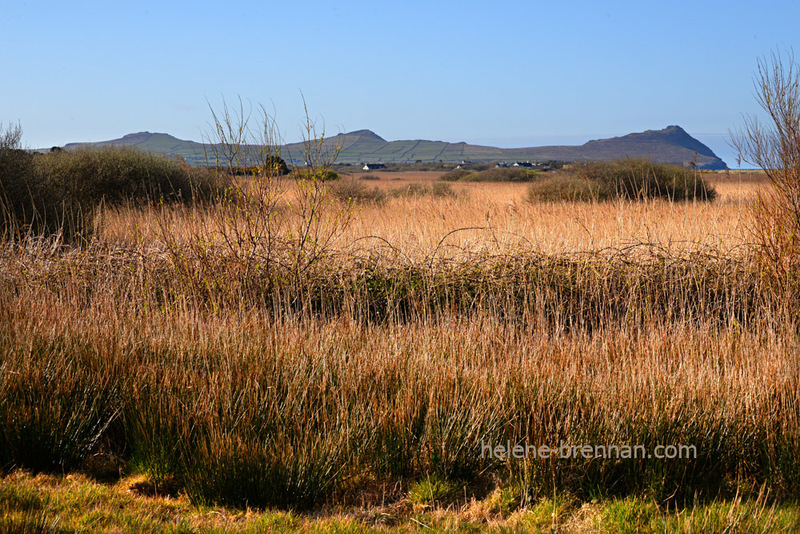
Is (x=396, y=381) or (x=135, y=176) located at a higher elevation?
(x=135, y=176)

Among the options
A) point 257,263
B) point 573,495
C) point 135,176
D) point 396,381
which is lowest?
point 573,495

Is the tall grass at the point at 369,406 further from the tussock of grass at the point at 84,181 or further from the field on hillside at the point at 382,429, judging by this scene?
the tussock of grass at the point at 84,181

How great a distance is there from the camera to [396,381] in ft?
16.0

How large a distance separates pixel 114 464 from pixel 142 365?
0.76 meters

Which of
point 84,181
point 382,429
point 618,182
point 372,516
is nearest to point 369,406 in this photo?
point 382,429

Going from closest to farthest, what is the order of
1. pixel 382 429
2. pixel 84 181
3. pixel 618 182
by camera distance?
1. pixel 382 429
2. pixel 84 181
3. pixel 618 182

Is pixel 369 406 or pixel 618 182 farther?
pixel 618 182

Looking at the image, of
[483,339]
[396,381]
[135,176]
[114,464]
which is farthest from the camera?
[135,176]

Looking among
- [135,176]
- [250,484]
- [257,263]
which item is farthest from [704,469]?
[135,176]

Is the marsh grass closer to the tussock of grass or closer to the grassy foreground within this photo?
the tussock of grass

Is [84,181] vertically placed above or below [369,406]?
above

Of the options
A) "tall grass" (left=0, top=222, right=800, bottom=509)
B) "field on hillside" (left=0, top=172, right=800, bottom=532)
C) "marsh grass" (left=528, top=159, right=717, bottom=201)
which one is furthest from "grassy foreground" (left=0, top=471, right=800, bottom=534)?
"marsh grass" (left=528, top=159, right=717, bottom=201)

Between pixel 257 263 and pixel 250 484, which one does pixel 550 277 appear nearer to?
pixel 257 263

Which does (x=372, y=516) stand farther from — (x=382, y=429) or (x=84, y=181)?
(x=84, y=181)
